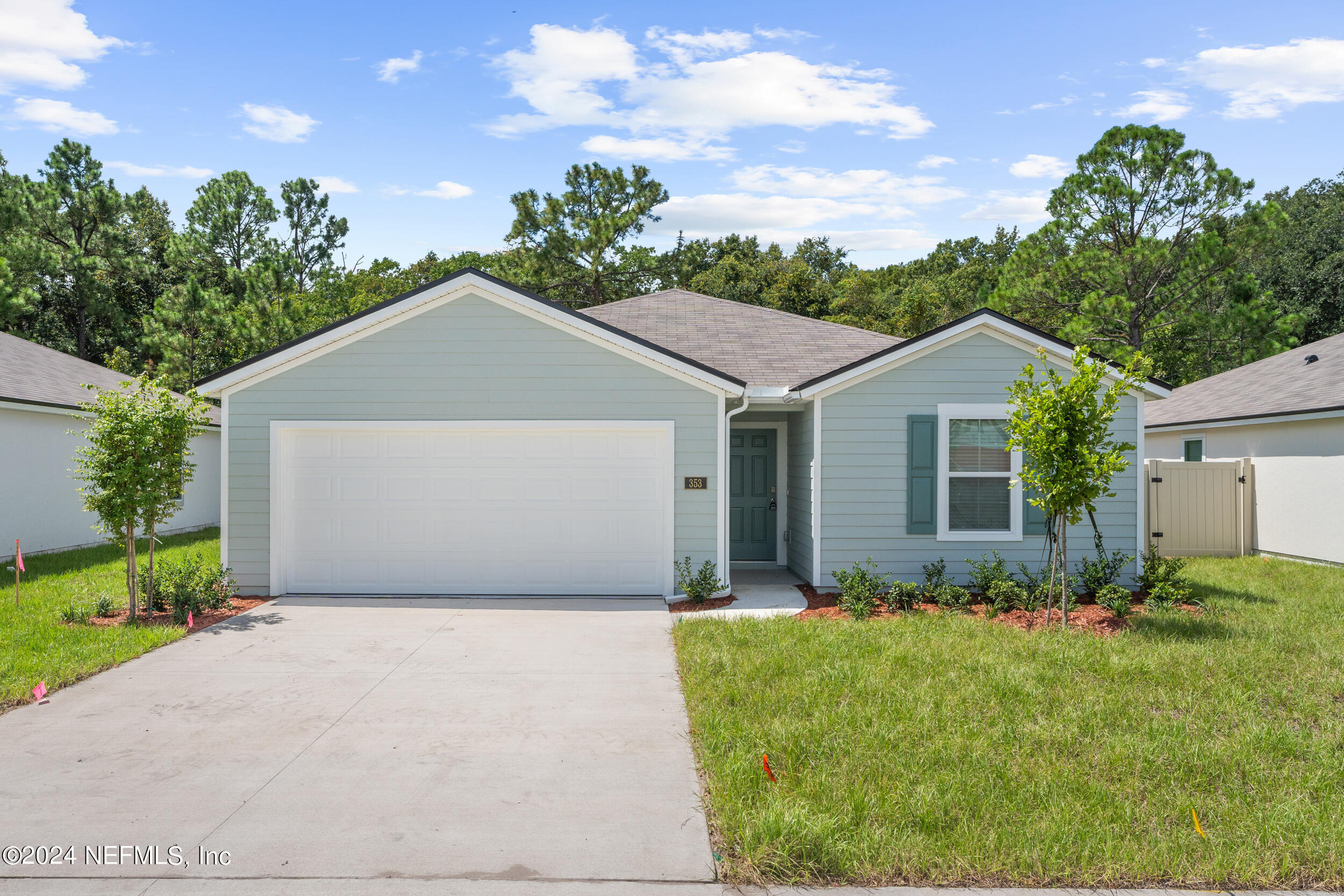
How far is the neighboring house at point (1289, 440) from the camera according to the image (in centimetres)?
1275

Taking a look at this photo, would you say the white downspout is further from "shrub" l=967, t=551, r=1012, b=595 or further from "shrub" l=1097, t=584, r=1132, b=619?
"shrub" l=1097, t=584, r=1132, b=619

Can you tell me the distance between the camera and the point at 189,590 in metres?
9.18

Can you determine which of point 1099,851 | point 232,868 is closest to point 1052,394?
point 1099,851

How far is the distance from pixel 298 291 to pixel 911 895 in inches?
1525

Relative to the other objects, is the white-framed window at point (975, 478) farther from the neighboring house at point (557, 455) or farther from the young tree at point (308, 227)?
the young tree at point (308, 227)

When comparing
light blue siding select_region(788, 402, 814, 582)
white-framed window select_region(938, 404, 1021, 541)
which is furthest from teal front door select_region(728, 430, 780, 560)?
white-framed window select_region(938, 404, 1021, 541)

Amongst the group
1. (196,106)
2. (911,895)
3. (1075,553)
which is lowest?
(911,895)

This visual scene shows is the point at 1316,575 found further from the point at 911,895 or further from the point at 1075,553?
the point at 911,895

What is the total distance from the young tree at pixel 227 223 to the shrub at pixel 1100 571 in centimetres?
3310

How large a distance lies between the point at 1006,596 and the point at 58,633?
9.84 m

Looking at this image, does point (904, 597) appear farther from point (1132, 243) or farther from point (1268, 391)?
point (1132, 243)

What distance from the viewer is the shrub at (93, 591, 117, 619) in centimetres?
905

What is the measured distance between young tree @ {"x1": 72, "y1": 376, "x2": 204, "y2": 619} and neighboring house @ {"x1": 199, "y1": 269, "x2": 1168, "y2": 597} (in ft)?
5.02

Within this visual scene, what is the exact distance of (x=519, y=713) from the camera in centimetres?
598
